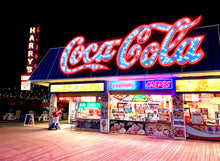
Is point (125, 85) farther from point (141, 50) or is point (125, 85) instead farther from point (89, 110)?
point (89, 110)

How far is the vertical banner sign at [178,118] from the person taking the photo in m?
9.45

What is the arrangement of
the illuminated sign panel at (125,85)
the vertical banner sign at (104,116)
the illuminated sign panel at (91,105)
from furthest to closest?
the illuminated sign panel at (91,105) → the vertical banner sign at (104,116) → the illuminated sign panel at (125,85)

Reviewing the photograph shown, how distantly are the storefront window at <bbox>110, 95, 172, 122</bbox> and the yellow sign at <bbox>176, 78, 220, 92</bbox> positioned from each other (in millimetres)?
2365

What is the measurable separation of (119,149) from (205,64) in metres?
6.32

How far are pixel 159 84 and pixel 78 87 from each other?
6.10 metres

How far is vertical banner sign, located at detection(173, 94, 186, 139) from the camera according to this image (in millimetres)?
9445

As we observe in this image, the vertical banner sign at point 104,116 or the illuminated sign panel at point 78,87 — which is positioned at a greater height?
the illuminated sign panel at point 78,87

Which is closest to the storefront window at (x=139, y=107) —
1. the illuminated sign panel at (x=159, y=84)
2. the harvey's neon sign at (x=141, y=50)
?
Result: the illuminated sign panel at (x=159, y=84)

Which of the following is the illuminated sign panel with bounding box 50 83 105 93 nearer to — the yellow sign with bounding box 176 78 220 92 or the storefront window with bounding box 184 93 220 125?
the yellow sign with bounding box 176 78 220 92

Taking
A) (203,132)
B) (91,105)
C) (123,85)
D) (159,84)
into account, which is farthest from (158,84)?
(91,105)

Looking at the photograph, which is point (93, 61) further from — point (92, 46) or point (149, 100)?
point (149, 100)

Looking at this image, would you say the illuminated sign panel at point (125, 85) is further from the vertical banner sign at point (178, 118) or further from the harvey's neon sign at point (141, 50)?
the vertical banner sign at point (178, 118)

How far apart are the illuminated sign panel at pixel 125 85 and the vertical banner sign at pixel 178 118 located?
2440 millimetres

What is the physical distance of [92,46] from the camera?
11.4m
